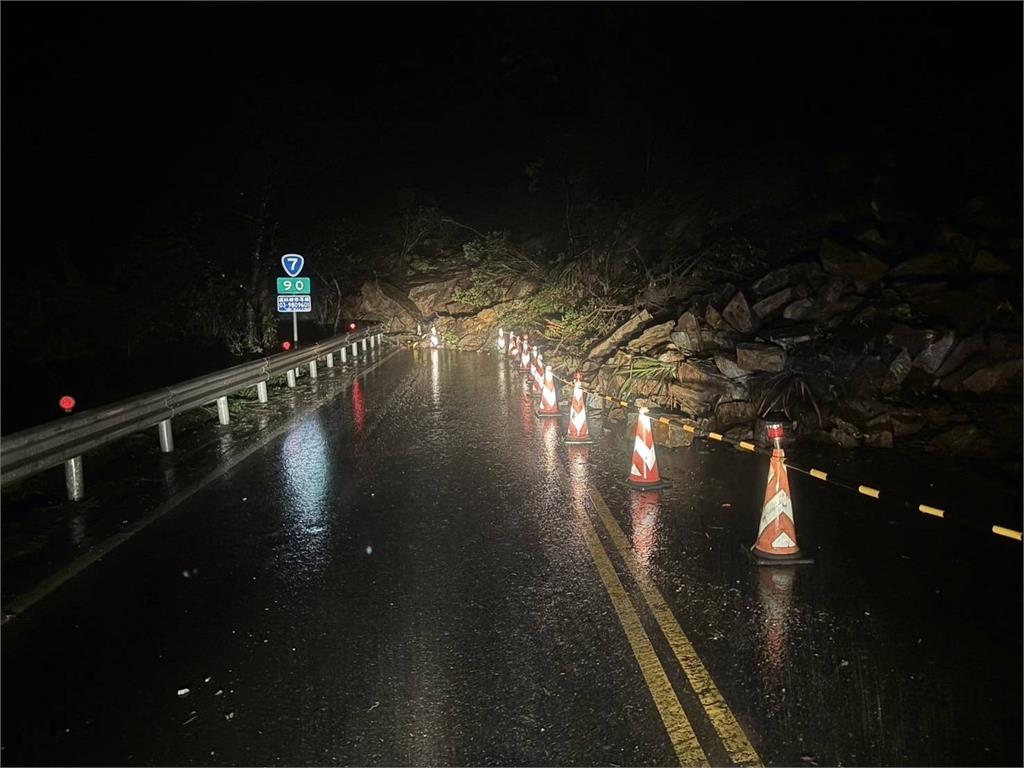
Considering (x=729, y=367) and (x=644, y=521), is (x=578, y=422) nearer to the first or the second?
(x=729, y=367)

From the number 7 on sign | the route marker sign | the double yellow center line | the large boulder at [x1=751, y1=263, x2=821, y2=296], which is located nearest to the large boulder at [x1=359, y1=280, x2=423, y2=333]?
the number 7 on sign

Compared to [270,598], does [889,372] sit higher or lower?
higher

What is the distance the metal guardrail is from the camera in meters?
6.90

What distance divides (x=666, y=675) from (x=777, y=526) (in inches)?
88.2

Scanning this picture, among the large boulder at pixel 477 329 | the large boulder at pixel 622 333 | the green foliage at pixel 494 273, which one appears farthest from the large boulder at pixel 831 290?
the large boulder at pixel 477 329

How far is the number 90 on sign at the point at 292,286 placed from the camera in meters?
20.8

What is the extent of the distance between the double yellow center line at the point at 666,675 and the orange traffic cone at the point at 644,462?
1860mm

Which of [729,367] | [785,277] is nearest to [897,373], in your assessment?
[729,367]

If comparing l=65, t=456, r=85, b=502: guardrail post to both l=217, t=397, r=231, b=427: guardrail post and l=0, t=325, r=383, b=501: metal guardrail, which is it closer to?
l=0, t=325, r=383, b=501: metal guardrail

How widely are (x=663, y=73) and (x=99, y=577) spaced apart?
25748 mm

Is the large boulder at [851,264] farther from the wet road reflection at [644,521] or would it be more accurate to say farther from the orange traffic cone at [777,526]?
the orange traffic cone at [777,526]

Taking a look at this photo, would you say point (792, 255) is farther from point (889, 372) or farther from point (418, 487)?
point (418, 487)

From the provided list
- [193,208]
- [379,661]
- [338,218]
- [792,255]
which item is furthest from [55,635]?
[338,218]

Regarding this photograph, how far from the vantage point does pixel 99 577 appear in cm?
564
